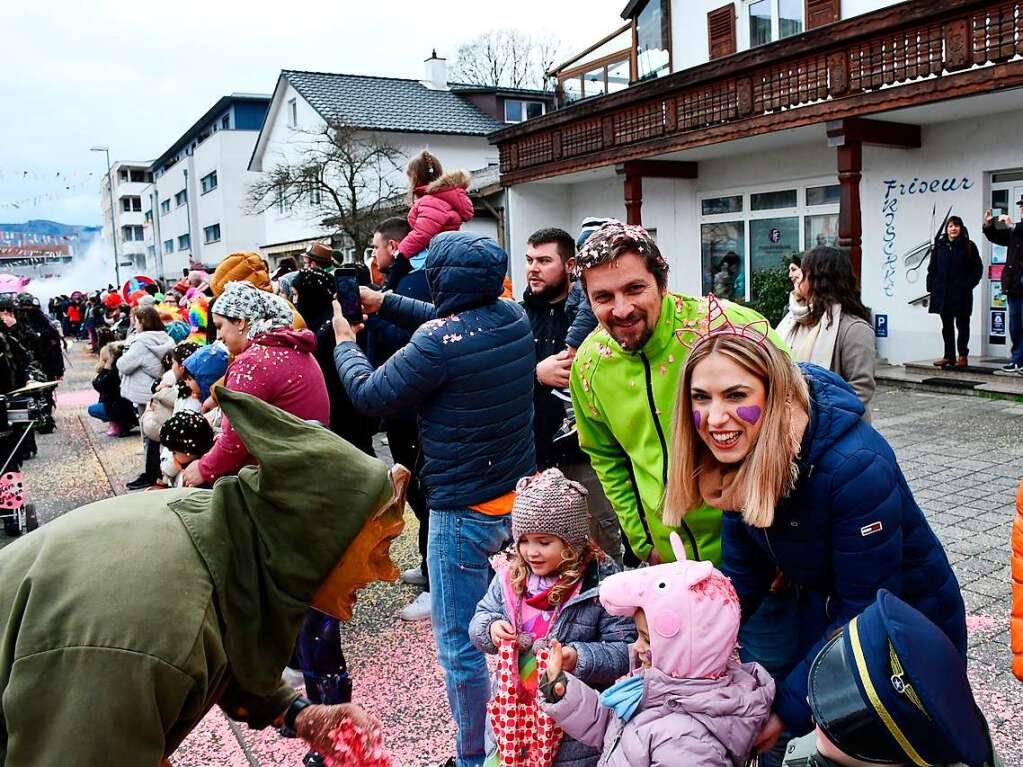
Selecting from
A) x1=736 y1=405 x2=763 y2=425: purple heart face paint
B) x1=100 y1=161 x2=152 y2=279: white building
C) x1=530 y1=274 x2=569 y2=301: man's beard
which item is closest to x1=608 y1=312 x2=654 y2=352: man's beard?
x1=736 y1=405 x2=763 y2=425: purple heart face paint

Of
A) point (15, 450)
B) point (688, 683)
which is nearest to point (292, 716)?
point (688, 683)

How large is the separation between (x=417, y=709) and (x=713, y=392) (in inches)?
94.9

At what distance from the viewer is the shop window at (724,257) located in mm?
16578

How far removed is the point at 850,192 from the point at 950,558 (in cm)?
809

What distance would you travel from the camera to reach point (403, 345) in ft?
15.9

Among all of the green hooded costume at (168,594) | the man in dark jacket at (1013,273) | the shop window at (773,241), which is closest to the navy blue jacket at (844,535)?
the green hooded costume at (168,594)

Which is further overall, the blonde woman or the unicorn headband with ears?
the unicorn headband with ears

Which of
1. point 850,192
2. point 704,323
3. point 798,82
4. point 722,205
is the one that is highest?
point 798,82

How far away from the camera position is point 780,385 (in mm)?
2080

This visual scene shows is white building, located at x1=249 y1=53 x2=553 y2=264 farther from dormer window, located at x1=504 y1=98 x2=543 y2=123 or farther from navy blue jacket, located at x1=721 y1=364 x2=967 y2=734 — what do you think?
navy blue jacket, located at x1=721 y1=364 x2=967 y2=734

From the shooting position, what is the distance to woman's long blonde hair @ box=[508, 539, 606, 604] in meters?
2.85

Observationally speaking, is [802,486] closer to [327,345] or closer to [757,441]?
[757,441]

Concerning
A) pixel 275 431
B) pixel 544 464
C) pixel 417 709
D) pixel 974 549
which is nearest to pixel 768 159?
pixel 974 549

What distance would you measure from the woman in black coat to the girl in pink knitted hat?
32.8ft
